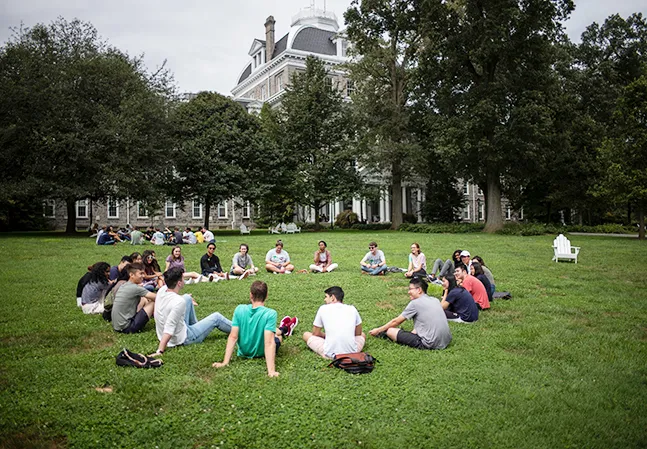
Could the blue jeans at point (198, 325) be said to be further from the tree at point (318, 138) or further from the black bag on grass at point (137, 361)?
the tree at point (318, 138)

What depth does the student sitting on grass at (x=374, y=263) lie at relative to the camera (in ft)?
49.5

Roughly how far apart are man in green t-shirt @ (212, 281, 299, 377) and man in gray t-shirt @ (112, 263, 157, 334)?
7.81ft

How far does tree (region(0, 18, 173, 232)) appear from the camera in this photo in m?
30.8

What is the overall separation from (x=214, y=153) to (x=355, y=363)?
33.4 m

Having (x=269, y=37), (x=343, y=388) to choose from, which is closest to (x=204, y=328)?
(x=343, y=388)

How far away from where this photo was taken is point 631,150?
91.1 feet

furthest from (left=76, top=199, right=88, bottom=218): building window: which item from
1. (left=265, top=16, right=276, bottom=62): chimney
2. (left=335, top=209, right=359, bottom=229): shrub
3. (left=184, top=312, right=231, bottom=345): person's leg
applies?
(left=184, top=312, right=231, bottom=345): person's leg

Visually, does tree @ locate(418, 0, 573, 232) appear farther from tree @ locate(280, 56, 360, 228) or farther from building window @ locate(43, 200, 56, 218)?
building window @ locate(43, 200, 56, 218)

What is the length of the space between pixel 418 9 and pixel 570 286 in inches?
1142

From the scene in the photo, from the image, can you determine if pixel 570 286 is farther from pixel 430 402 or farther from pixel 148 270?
pixel 148 270

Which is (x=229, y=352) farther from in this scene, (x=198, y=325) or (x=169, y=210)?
(x=169, y=210)

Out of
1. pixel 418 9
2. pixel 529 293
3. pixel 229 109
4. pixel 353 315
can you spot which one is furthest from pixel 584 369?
pixel 229 109

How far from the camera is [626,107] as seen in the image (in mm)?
28578

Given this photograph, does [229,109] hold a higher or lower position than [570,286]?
higher
